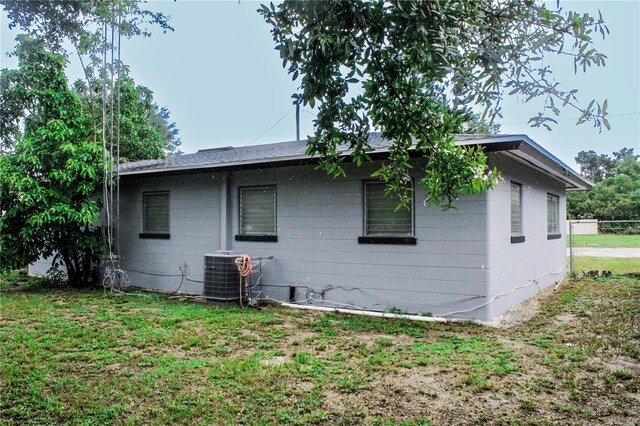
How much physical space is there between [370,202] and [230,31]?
12.2 feet

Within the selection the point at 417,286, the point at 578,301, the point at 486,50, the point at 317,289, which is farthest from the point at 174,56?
the point at 578,301

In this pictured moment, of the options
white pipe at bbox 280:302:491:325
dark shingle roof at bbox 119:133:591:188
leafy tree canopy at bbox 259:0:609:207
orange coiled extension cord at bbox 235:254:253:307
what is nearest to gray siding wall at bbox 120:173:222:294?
dark shingle roof at bbox 119:133:591:188

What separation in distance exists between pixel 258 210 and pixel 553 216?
7.30 meters

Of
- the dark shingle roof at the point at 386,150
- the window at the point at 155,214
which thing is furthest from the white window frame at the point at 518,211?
the window at the point at 155,214

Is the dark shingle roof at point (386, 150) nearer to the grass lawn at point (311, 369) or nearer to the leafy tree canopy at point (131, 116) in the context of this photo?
the grass lawn at point (311, 369)

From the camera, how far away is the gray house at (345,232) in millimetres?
6250

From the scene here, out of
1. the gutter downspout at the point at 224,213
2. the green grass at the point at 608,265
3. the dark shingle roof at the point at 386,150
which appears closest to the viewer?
the dark shingle roof at the point at 386,150

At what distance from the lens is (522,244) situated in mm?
7770

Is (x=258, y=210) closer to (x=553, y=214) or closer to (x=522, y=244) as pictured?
(x=522, y=244)

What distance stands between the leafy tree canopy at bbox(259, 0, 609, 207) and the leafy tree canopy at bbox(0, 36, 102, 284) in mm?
7572

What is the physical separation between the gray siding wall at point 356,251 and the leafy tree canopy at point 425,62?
12.9 ft

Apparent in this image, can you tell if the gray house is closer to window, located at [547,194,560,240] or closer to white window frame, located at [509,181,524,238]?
white window frame, located at [509,181,524,238]

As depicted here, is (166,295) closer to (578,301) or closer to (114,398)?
(114,398)

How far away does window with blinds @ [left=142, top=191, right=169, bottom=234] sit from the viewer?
9344 millimetres
